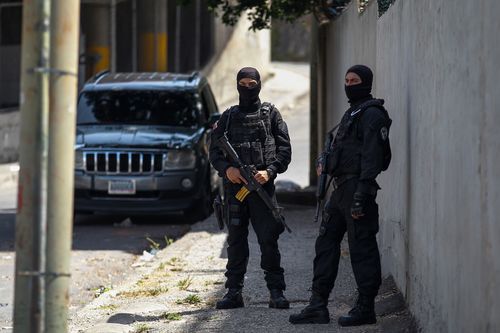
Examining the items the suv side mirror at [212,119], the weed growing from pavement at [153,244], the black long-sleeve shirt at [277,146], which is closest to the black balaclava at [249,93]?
the black long-sleeve shirt at [277,146]

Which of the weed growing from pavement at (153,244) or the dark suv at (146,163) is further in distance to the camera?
the dark suv at (146,163)

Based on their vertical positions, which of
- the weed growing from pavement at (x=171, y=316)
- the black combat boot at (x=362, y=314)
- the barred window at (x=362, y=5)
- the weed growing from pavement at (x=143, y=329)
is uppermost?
the barred window at (x=362, y=5)

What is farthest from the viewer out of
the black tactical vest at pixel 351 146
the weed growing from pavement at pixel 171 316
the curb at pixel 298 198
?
the curb at pixel 298 198

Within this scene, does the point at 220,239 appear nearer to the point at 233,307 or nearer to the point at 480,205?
the point at 233,307

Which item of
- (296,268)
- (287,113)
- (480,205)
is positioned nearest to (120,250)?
(296,268)

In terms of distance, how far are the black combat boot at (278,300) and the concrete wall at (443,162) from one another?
82 centimetres

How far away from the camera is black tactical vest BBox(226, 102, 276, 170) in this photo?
7977mm

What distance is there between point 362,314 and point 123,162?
715cm

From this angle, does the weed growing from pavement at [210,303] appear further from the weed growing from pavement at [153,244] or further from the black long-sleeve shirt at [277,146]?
the weed growing from pavement at [153,244]

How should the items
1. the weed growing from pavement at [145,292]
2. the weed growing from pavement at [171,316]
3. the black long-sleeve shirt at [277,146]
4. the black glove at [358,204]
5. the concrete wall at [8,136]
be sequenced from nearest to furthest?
the black glove at [358,204] < the weed growing from pavement at [171,316] < the black long-sleeve shirt at [277,146] < the weed growing from pavement at [145,292] < the concrete wall at [8,136]

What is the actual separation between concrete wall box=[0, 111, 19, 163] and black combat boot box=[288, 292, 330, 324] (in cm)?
1542

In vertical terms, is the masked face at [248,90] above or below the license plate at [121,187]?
above

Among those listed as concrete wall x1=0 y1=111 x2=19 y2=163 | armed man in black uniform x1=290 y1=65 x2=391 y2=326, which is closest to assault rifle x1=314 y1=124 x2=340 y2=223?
armed man in black uniform x1=290 y1=65 x2=391 y2=326

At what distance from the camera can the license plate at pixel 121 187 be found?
13.8m
